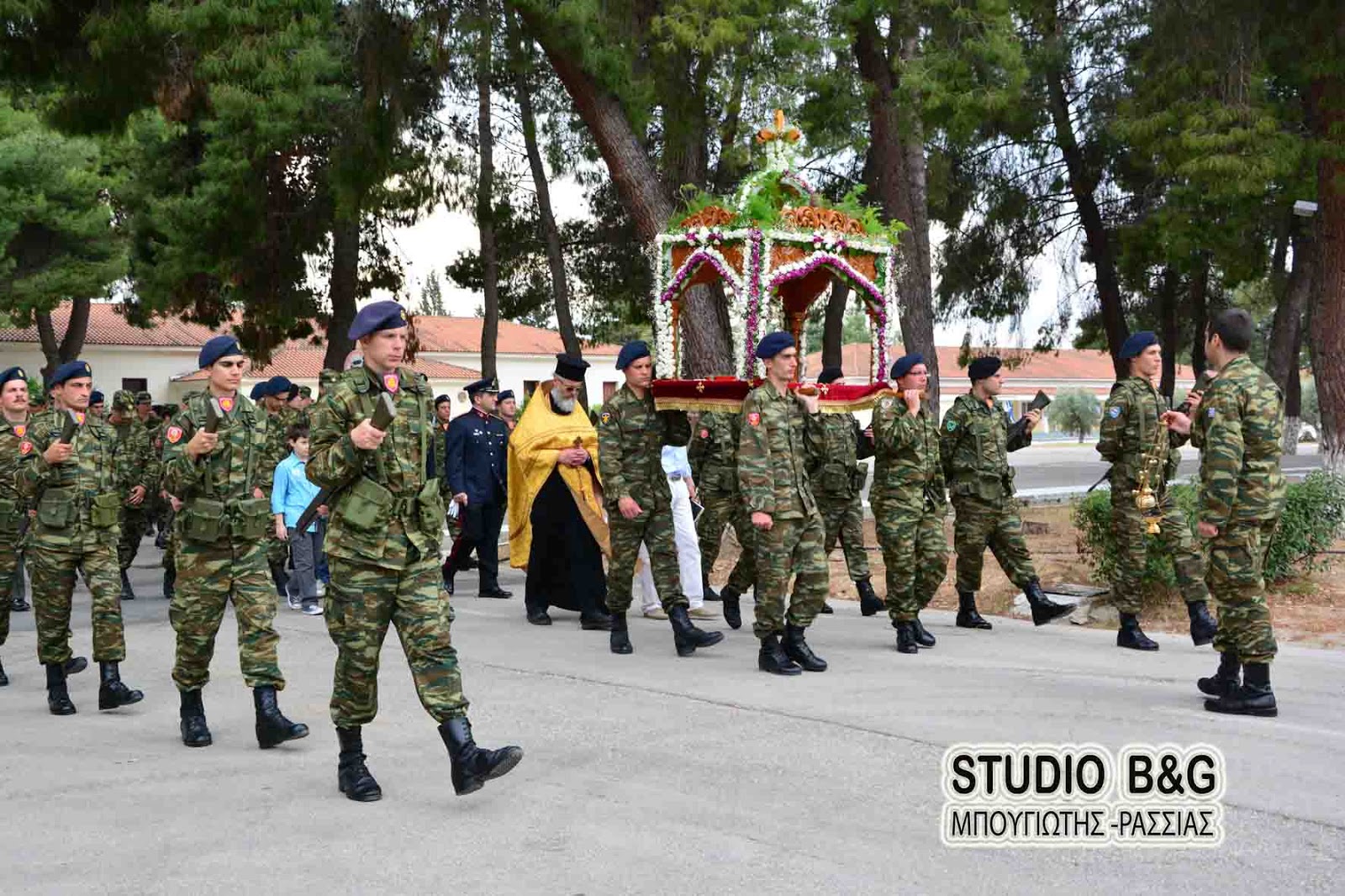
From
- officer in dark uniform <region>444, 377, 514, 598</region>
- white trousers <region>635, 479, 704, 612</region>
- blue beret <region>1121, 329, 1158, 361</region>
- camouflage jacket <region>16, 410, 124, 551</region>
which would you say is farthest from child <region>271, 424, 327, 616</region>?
blue beret <region>1121, 329, 1158, 361</region>

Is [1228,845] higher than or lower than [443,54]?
lower

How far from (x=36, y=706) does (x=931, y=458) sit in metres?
5.70

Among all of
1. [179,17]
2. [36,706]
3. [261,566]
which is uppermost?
[179,17]

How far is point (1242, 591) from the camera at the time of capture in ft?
20.2

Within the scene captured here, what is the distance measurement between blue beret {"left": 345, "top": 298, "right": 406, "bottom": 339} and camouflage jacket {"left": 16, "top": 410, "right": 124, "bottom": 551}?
2.89 m

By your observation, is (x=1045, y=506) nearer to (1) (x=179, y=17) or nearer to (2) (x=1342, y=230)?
(2) (x=1342, y=230)

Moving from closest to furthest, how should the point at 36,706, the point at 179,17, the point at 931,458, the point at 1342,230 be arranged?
the point at 36,706 < the point at 931,458 < the point at 179,17 < the point at 1342,230

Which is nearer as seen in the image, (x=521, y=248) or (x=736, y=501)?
(x=736, y=501)

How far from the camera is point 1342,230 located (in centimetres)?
1368

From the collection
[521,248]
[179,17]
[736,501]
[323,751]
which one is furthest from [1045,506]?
[323,751]

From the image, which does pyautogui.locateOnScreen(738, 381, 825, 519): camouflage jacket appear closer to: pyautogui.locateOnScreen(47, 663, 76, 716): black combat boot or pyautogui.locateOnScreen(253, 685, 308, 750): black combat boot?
pyautogui.locateOnScreen(253, 685, 308, 750): black combat boot

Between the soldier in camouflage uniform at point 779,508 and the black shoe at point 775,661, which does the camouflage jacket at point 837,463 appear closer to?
the soldier in camouflage uniform at point 779,508

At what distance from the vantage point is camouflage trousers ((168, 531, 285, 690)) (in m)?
6.14

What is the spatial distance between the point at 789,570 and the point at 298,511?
466 cm
